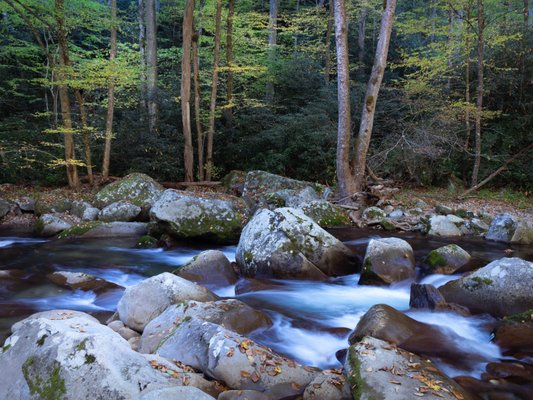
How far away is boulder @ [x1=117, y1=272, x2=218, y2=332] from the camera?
575 cm

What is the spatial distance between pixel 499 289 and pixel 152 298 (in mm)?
4882

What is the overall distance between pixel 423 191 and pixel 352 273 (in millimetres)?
8661

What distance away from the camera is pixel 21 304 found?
22.4 ft

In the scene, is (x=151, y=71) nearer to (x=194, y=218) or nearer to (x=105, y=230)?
(x=105, y=230)

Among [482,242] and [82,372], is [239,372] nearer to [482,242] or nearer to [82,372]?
[82,372]

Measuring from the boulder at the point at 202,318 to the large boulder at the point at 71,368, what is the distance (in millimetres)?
1234

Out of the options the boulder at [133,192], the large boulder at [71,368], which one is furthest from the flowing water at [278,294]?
the boulder at [133,192]

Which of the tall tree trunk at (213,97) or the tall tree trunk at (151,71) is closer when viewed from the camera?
the tall tree trunk at (213,97)

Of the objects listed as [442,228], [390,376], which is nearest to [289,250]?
[390,376]

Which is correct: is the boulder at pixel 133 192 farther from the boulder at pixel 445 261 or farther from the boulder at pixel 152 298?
the boulder at pixel 445 261

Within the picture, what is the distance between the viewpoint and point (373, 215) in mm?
12625

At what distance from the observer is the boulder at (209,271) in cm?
768

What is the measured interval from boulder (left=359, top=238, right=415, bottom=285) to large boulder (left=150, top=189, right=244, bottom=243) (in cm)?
396

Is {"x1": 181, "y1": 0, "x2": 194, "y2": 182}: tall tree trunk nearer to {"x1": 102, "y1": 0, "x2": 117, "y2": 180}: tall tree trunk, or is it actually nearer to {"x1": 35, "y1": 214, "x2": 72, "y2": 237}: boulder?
{"x1": 102, "y1": 0, "x2": 117, "y2": 180}: tall tree trunk
